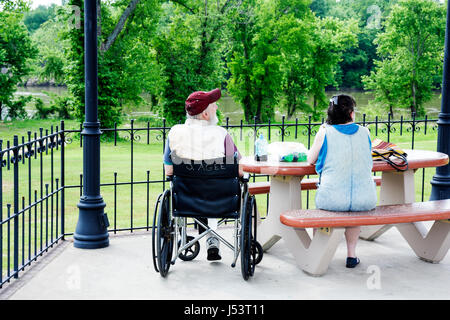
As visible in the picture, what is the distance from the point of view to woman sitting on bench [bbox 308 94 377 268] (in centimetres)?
487

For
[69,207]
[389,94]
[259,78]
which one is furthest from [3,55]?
[69,207]

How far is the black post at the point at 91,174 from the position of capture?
17.7ft

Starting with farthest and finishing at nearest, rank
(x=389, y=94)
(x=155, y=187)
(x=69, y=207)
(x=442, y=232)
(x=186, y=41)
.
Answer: (x=389, y=94), (x=186, y=41), (x=155, y=187), (x=69, y=207), (x=442, y=232)

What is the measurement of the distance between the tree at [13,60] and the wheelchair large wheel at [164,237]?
1281 inches

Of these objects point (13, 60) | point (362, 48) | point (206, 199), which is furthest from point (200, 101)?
point (362, 48)

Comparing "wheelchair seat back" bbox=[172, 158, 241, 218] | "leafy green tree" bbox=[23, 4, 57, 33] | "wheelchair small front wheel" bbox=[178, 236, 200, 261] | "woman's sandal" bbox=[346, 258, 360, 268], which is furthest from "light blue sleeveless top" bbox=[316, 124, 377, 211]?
"leafy green tree" bbox=[23, 4, 57, 33]

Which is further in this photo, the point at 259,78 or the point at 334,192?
the point at 259,78

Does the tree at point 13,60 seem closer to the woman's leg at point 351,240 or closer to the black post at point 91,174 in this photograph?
the black post at point 91,174

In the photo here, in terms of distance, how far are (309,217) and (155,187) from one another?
8527 millimetres

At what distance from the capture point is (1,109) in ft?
118

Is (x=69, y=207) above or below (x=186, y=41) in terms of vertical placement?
below

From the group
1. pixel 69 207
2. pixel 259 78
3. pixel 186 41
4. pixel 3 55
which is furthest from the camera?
pixel 259 78

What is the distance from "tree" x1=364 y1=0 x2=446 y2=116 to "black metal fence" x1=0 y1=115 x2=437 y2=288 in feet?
59.7

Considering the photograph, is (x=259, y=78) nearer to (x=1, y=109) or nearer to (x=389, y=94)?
(x=389, y=94)
